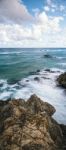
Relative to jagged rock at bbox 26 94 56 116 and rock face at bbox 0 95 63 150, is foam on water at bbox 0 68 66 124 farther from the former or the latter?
rock face at bbox 0 95 63 150

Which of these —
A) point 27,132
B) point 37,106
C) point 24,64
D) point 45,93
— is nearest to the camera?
point 27,132

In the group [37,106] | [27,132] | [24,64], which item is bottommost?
[24,64]

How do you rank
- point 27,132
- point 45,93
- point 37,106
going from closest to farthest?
point 27,132 → point 37,106 → point 45,93

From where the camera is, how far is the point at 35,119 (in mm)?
7789

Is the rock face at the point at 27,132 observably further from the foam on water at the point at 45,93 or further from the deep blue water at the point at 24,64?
the deep blue water at the point at 24,64

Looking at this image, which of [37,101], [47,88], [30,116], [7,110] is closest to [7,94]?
[47,88]

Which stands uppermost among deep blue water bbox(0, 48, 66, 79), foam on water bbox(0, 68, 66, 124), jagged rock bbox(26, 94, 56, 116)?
jagged rock bbox(26, 94, 56, 116)

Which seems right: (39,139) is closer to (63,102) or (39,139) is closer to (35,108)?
(35,108)

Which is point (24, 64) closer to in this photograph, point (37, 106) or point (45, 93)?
point (45, 93)

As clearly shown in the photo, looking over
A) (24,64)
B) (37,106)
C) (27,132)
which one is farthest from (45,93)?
(24,64)

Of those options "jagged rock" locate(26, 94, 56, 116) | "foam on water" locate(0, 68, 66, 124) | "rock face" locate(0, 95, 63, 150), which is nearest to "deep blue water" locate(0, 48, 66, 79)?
"foam on water" locate(0, 68, 66, 124)

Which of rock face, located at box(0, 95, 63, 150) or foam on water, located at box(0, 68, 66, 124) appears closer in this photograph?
A: rock face, located at box(0, 95, 63, 150)

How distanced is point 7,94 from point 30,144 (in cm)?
1427

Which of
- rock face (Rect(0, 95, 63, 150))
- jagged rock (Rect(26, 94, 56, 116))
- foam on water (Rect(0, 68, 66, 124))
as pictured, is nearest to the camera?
rock face (Rect(0, 95, 63, 150))
